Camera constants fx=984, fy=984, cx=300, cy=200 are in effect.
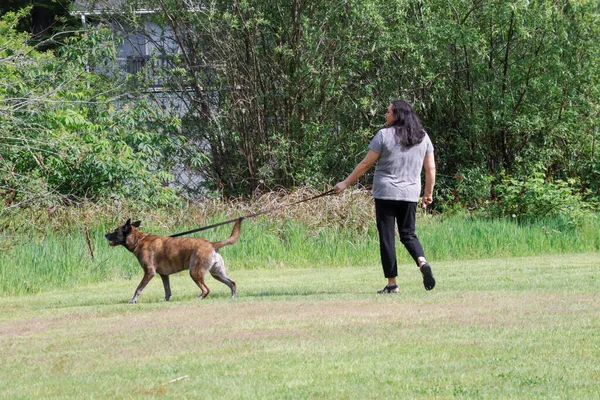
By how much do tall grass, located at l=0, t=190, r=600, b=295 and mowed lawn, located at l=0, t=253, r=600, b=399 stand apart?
2885 millimetres

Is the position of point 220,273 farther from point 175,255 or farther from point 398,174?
point 398,174

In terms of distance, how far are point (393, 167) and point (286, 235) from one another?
6.61 meters

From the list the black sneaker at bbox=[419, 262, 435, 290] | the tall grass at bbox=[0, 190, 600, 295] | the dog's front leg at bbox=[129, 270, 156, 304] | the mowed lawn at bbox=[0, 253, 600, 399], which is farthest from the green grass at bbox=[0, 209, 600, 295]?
the black sneaker at bbox=[419, 262, 435, 290]

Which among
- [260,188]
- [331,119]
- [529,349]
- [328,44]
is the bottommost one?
[529,349]

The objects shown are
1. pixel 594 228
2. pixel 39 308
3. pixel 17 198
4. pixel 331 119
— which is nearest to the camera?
pixel 39 308

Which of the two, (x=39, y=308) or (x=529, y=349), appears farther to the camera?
(x=39, y=308)

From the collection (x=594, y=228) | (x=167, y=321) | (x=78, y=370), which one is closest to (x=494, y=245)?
(x=594, y=228)

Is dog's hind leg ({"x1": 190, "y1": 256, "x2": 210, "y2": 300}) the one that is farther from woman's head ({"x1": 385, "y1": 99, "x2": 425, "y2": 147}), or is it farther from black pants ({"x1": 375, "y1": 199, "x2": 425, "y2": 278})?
woman's head ({"x1": 385, "y1": 99, "x2": 425, "y2": 147})

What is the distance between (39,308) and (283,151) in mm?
11097

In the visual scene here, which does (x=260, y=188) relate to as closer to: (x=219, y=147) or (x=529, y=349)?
(x=219, y=147)

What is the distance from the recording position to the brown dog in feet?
35.5

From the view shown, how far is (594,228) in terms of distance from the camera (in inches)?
707

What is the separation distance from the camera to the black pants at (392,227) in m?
10.3

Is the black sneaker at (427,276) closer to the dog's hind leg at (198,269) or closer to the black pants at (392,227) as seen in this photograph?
the black pants at (392,227)
